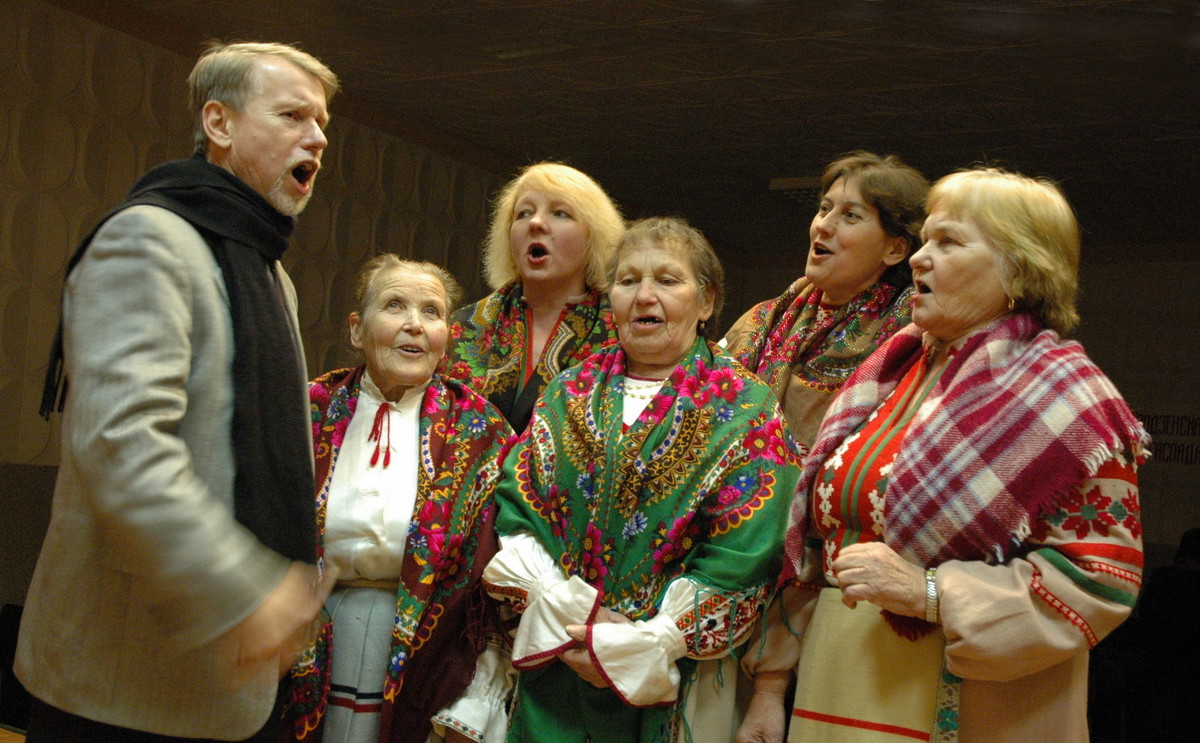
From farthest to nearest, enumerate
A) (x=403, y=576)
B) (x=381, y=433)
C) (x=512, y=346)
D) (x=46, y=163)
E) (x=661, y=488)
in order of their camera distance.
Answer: (x=46, y=163) < (x=512, y=346) < (x=381, y=433) < (x=403, y=576) < (x=661, y=488)

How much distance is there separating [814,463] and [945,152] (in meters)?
4.10

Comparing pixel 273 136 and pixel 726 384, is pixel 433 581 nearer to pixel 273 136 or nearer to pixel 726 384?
pixel 726 384

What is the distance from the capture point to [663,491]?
221 cm

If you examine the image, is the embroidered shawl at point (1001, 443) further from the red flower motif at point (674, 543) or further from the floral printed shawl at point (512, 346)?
the floral printed shawl at point (512, 346)

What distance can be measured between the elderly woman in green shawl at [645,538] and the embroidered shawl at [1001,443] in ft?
1.30

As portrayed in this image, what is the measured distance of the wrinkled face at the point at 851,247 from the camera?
8.30 ft

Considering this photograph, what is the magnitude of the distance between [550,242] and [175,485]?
1754mm

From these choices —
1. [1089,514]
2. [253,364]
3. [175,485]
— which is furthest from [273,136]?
[1089,514]

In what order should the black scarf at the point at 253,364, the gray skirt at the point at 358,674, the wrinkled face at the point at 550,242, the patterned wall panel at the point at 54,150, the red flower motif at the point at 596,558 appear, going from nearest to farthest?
1. the black scarf at the point at 253,364
2. the red flower motif at the point at 596,558
3. the gray skirt at the point at 358,674
4. the wrinkled face at the point at 550,242
5. the patterned wall panel at the point at 54,150

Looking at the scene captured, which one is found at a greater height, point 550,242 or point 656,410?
point 550,242

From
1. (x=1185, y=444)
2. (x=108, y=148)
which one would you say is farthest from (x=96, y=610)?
(x=1185, y=444)

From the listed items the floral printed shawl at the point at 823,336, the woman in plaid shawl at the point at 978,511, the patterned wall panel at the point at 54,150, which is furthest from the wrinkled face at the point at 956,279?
the patterned wall panel at the point at 54,150

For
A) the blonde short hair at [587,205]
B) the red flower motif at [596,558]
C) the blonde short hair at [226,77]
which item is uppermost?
the blonde short hair at [587,205]

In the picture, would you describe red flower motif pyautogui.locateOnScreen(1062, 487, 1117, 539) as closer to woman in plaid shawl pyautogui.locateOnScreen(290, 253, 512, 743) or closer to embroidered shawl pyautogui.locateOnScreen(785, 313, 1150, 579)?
embroidered shawl pyautogui.locateOnScreen(785, 313, 1150, 579)
